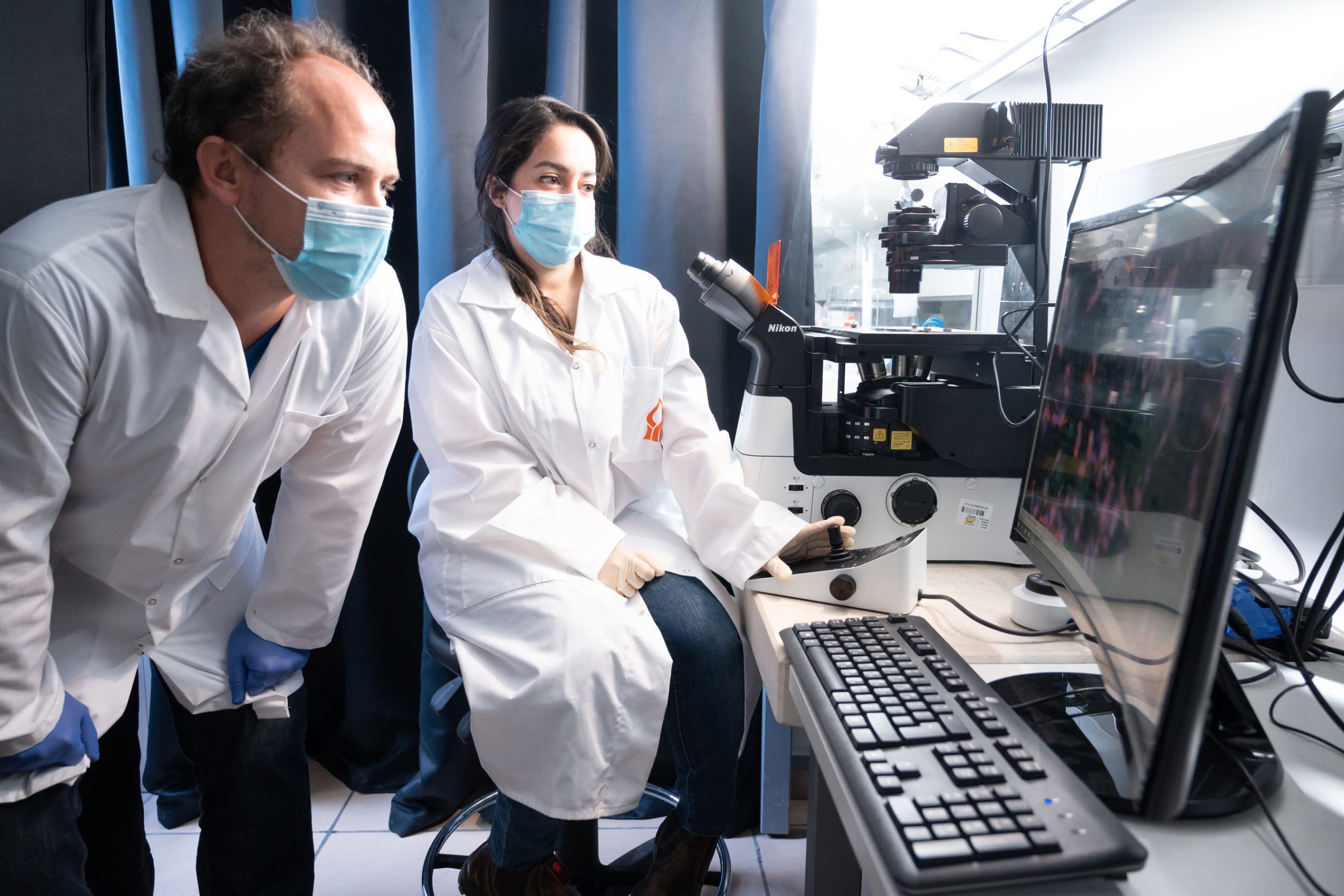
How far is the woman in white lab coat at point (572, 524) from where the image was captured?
1146mm

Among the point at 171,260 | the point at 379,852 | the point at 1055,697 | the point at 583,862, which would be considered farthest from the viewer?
the point at 379,852

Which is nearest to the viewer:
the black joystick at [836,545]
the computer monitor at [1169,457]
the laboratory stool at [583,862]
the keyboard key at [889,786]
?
the computer monitor at [1169,457]

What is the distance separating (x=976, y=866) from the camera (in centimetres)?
49

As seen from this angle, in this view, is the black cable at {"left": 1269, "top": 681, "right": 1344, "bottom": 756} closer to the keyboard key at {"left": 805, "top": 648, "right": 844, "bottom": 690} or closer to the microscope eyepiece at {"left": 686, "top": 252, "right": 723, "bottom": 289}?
the keyboard key at {"left": 805, "top": 648, "right": 844, "bottom": 690}

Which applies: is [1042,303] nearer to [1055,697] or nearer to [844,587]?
[844,587]

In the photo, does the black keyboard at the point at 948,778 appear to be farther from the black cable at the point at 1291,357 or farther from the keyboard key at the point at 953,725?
the black cable at the point at 1291,357

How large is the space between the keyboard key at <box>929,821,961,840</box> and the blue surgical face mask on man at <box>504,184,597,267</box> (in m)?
1.15

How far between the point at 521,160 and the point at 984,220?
785mm

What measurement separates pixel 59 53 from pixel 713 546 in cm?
127

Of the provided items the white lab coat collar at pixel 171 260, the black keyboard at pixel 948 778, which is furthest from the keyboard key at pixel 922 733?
the white lab coat collar at pixel 171 260

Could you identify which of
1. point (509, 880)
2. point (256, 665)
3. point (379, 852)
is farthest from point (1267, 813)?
point (379, 852)

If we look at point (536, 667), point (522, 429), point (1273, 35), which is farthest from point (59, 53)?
point (1273, 35)

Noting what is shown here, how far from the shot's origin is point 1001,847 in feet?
1.62

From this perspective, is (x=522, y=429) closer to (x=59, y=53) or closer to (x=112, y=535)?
(x=112, y=535)
